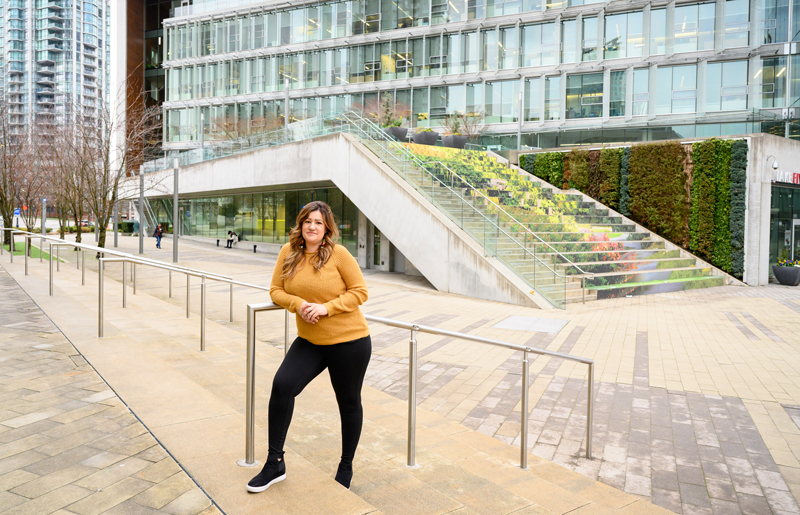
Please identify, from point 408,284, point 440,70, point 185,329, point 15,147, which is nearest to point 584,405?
point 185,329

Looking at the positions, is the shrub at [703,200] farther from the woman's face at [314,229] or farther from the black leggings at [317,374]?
the woman's face at [314,229]

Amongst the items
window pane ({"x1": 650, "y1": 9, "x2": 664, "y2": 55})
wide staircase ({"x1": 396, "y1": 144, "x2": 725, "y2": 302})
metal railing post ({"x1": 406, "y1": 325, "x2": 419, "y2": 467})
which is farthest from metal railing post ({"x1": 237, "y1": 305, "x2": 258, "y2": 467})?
window pane ({"x1": 650, "y1": 9, "x2": 664, "y2": 55})

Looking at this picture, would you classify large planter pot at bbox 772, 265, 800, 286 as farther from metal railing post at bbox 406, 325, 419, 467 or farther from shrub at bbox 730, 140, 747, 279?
metal railing post at bbox 406, 325, 419, 467

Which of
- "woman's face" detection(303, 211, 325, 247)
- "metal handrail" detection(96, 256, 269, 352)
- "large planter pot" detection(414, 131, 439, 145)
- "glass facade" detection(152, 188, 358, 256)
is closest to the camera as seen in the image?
"woman's face" detection(303, 211, 325, 247)

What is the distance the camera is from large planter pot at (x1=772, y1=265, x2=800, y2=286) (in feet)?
62.2

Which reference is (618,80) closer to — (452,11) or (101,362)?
(452,11)

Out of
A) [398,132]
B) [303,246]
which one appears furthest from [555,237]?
[303,246]

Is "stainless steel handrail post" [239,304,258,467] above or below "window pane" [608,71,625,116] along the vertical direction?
below

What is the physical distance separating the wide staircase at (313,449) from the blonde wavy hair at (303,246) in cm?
79

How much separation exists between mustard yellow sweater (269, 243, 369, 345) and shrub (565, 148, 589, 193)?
2196 cm

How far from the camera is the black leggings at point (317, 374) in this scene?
10.7 feet

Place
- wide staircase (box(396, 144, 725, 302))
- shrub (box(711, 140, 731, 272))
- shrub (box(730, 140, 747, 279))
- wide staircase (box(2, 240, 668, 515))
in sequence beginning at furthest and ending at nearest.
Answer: shrub (box(711, 140, 731, 272)) < shrub (box(730, 140, 747, 279)) < wide staircase (box(396, 144, 725, 302)) < wide staircase (box(2, 240, 668, 515))

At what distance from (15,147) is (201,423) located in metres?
35.1

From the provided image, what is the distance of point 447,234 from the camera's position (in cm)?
1591
